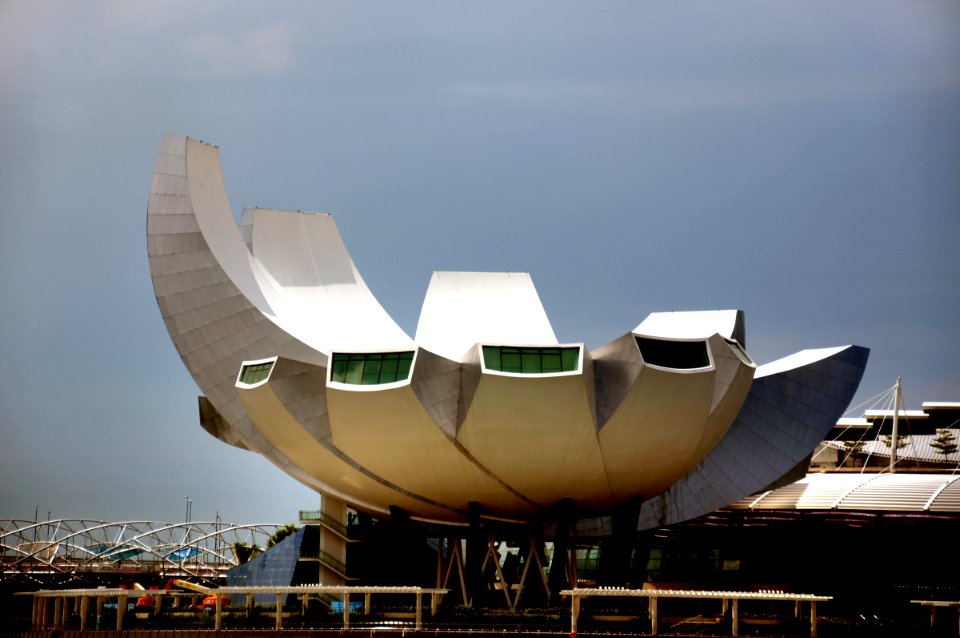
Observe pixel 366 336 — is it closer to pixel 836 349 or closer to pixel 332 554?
pixel 332 554

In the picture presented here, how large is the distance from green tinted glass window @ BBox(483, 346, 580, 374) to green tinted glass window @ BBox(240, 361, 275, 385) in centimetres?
861

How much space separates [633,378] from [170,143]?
77.3ft

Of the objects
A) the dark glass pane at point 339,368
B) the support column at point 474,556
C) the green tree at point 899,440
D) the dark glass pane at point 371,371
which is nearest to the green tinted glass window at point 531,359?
the dark glass pane at point 371,371

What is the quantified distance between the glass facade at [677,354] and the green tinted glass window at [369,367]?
28.9 feet

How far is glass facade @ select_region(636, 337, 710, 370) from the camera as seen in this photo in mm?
49125

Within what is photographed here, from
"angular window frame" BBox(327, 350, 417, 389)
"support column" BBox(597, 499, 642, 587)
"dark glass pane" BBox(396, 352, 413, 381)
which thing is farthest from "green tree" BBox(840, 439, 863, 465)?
"angular window frame" BBox(327, 350, 417, 389)

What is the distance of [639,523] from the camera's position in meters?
59.7

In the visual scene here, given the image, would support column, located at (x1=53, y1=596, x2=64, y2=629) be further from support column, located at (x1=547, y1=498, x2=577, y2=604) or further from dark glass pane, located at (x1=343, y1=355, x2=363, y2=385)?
support column, located at (x1=547, y1=498, x2=577, y2=604)

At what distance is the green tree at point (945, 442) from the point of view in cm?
8331

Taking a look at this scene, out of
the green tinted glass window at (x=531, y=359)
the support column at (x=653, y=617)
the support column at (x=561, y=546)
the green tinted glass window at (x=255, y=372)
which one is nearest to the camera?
the support column at (x=653, y=617)

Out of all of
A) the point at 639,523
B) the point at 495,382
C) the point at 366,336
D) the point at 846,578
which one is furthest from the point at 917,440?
the point at 495,382

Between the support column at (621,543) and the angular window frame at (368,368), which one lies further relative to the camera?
the support column at (621,543)

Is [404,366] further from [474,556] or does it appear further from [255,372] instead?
[474,556]

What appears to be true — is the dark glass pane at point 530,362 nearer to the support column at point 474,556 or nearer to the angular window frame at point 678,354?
the angular window frame at point 678,354
